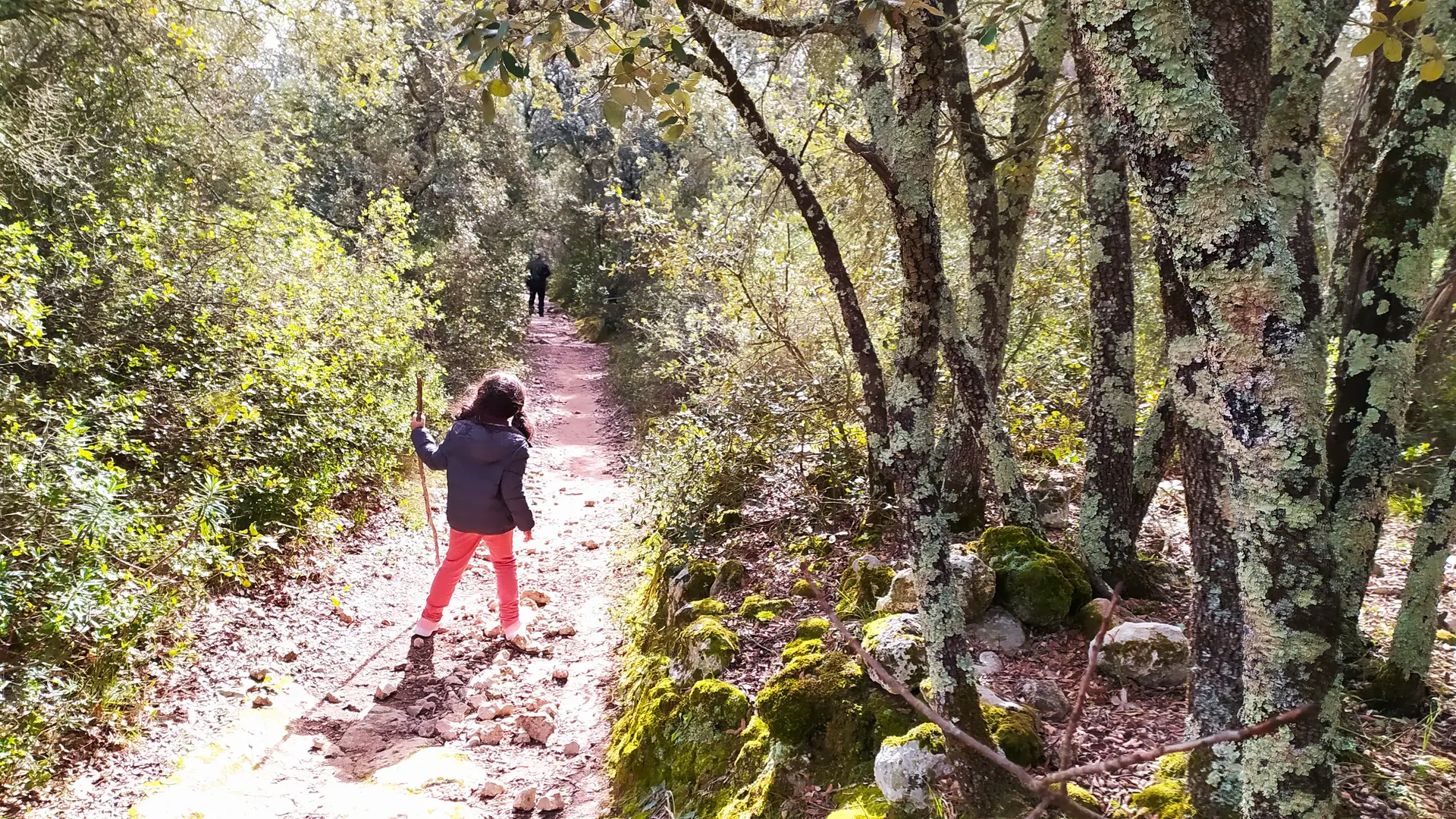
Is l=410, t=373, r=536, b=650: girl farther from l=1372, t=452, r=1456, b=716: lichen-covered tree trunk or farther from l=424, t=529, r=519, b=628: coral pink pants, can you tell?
l=1372, t=452, r=1456, b=716: lichen-covered tree trunk

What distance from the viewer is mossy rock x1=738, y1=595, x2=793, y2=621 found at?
464 cm

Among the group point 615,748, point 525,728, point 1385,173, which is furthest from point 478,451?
point 1385,173

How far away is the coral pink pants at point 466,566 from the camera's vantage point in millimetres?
5180

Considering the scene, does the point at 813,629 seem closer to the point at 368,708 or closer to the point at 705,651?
the point at 705,651

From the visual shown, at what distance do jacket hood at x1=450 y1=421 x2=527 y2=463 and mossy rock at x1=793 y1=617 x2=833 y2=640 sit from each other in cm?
229

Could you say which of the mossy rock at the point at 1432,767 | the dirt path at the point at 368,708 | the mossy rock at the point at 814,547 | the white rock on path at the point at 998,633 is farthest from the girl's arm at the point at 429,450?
the mossy rock at the point at 1432,767

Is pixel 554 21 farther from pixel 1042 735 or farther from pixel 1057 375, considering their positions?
pixel 1057 375

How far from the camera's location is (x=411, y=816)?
3.59 meters

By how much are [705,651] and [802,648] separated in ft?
2.06

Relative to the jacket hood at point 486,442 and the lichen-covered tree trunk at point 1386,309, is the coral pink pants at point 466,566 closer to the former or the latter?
the jacket hood at point 486,442

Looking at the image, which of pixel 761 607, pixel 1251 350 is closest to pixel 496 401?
pixel 761 607

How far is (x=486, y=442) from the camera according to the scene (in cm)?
489

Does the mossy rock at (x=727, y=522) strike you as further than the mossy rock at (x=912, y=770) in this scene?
Yes

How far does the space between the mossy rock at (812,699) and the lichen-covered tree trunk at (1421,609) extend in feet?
7.02
